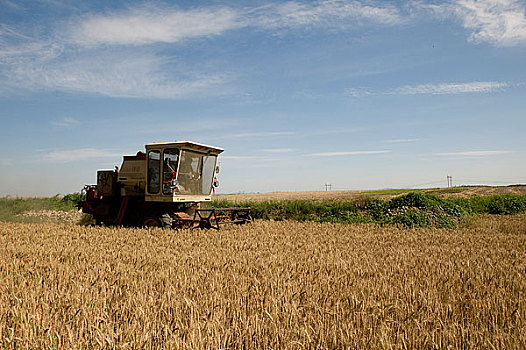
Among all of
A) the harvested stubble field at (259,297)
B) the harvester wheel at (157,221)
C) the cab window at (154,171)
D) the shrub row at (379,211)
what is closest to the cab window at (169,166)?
the cab window at (154,171)

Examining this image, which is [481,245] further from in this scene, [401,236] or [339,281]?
[339,281]

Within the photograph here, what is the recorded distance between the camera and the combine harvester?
12.1 meters

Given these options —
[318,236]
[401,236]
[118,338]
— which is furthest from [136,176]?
[118,338]

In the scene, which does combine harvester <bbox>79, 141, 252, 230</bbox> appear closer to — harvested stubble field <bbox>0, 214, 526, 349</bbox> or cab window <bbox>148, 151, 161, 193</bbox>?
cab window <bbox>148, 151, 161, 193</bbox>

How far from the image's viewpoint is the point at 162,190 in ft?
39.5

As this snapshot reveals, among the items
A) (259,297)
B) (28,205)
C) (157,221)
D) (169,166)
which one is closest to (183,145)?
(169,166)

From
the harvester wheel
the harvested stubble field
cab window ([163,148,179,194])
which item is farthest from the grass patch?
the harvested stubble field

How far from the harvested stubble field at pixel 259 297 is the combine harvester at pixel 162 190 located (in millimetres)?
3561

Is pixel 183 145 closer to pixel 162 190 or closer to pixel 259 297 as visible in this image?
pixel 162 190

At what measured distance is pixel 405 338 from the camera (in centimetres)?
332

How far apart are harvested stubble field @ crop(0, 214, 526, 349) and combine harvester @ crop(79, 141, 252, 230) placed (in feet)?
11.7

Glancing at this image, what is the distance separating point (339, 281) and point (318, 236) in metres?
5.81

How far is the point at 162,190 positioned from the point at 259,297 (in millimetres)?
8281

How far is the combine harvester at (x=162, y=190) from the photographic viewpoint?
39.5 ft
